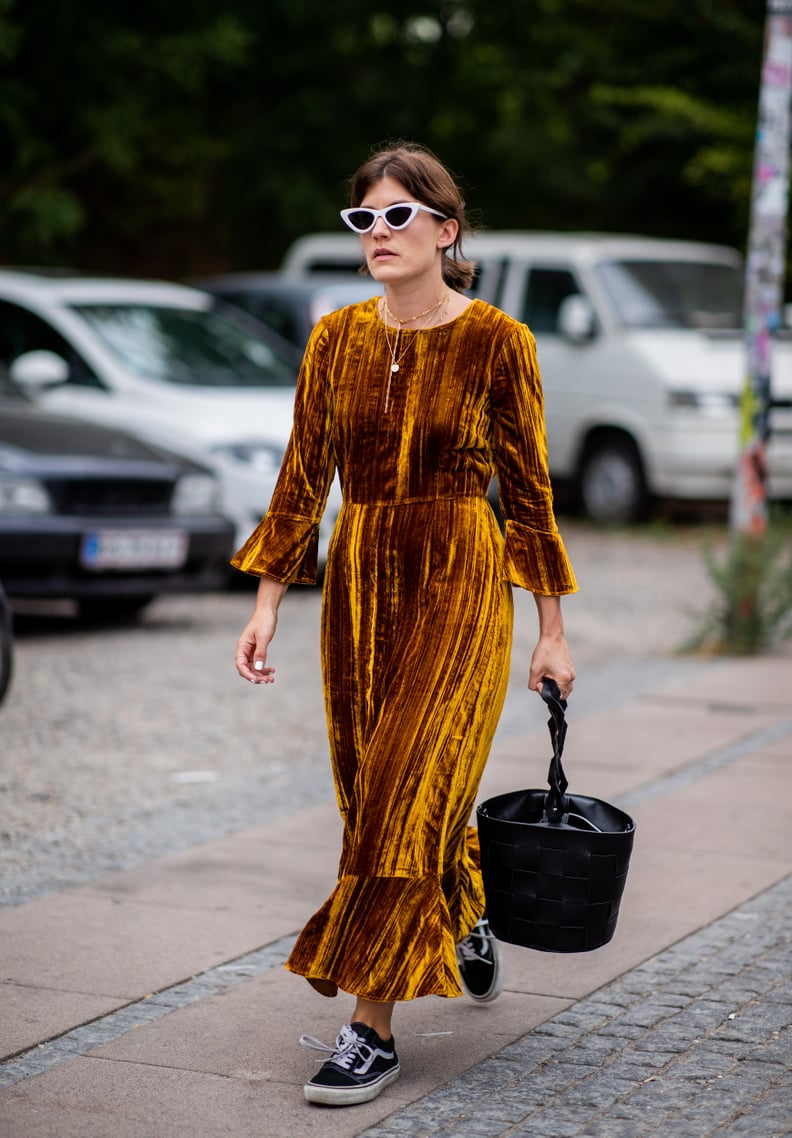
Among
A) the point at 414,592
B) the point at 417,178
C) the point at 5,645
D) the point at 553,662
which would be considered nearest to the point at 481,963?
the point at 553,662

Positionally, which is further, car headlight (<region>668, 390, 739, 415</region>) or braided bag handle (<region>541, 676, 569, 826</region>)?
car headlight (<region>668, 390, 739, 415</region>)

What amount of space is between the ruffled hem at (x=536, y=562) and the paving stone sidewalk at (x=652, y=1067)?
38.9 inches

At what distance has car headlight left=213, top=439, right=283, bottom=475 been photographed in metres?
10.5

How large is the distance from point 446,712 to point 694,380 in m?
10.6

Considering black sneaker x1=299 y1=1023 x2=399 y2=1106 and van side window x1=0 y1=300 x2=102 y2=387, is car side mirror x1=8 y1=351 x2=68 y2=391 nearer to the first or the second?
van side window x1=0 y1=300 x2=102 y2=387

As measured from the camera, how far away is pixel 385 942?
3613mm

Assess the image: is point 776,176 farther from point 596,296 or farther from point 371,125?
point 371,125

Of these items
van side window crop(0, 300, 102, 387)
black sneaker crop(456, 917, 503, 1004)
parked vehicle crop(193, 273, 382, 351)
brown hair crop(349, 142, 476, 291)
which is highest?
parked vehicle crop(193, 273, 382, 351)

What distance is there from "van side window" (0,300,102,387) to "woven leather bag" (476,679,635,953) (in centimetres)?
764

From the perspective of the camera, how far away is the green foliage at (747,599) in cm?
916

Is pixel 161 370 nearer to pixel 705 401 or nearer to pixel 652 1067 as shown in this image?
pixel 705 401

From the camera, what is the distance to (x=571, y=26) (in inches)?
853

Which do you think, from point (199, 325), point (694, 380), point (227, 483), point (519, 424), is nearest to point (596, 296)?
point (694, 380)

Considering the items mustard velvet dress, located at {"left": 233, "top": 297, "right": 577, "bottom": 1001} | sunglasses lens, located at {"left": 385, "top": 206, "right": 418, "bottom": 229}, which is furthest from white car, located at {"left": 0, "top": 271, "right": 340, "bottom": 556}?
sunglasses lens, located at {"left": 385, "top": 206, "right": 418, "bottom": 229}
